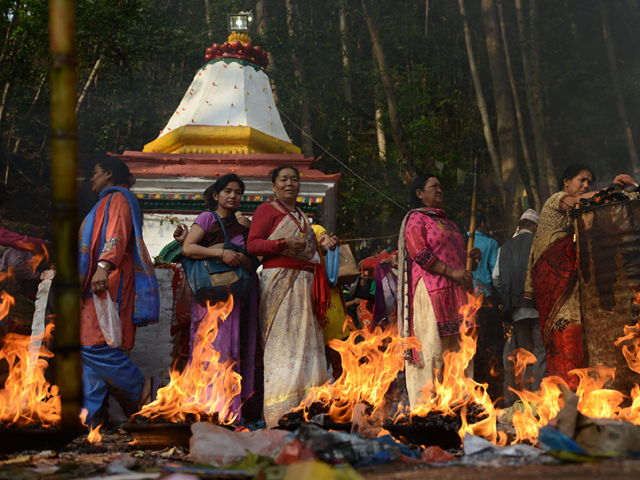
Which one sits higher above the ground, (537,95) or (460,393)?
(537,95)

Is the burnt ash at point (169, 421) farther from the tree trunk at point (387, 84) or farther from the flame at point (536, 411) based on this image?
the tree trunk at point (387, 84)

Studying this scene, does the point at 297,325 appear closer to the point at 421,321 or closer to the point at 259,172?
the point at 421,321

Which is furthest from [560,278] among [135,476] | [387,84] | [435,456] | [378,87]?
[378,87]

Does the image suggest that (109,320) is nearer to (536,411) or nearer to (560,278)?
(536,411)

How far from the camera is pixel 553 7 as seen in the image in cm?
2169

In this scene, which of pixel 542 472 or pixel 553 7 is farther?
pixel 553 7

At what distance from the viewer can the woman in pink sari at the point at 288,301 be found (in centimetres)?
422

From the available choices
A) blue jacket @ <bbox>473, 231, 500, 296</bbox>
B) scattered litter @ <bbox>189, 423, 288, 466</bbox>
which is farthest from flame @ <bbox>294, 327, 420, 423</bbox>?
blue jacket @ <bbox>473, 231, 500, 296</bbox>

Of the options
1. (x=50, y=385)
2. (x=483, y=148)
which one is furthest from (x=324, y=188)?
(x=483, y=148)

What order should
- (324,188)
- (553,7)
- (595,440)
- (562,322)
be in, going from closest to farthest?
1. (595,440)
2. (562,322)
3. (324,188)
4. (553,7)

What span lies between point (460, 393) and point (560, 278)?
4.49 feet

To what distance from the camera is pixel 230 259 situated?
173 inches

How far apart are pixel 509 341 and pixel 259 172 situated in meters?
3.00

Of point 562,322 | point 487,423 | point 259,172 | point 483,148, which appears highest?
point 483,148
